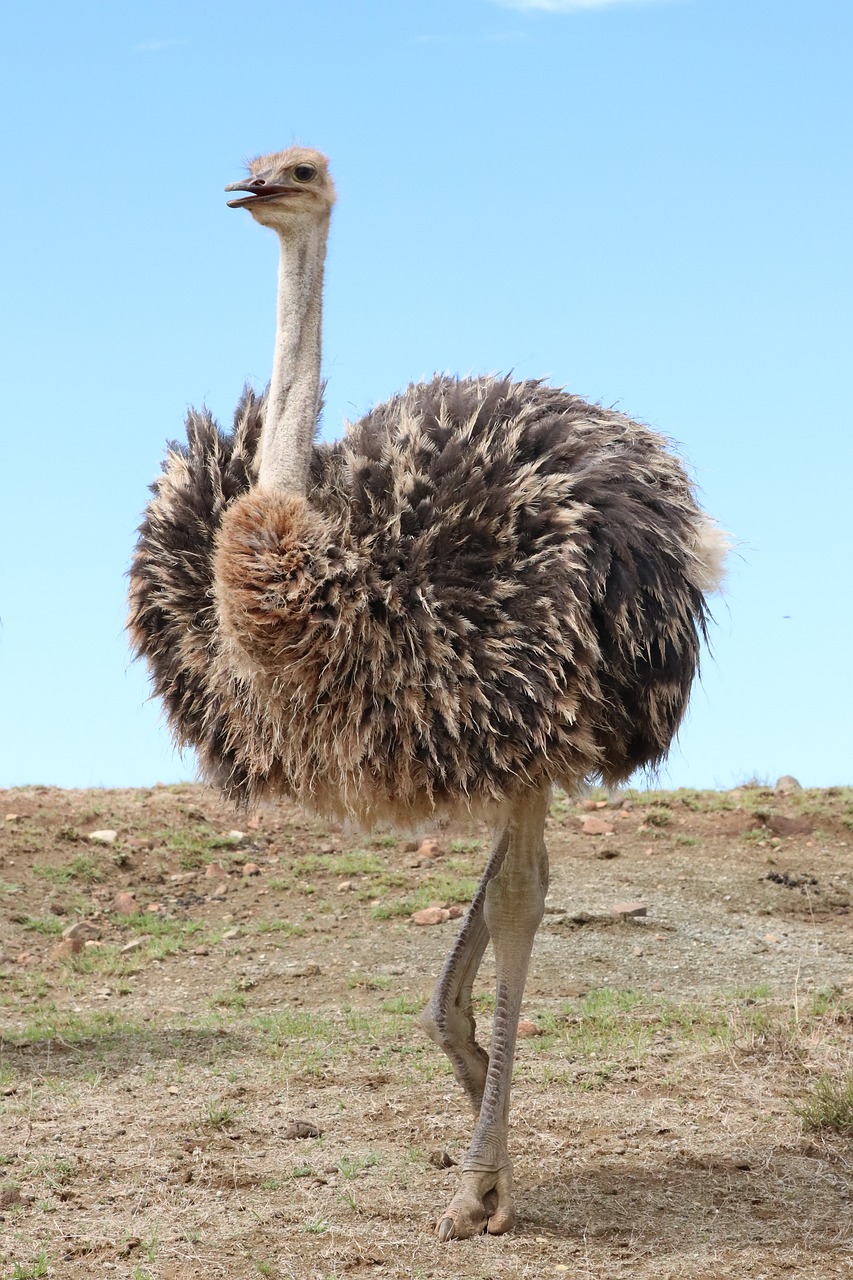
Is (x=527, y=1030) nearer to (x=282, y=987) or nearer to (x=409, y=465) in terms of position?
(x=282, y=987)

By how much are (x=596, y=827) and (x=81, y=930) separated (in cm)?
402

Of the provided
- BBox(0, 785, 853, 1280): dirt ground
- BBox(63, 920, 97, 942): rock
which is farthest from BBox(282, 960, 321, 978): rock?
BBox(63, 920, 97, 942): rock

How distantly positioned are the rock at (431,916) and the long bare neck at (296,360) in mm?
5280

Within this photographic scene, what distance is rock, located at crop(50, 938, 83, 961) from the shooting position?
9344mm

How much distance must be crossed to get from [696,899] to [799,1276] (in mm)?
5414

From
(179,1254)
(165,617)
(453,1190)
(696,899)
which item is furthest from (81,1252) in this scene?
(696,899)

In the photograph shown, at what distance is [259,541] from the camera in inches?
174

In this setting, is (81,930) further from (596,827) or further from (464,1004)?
(464,1004)

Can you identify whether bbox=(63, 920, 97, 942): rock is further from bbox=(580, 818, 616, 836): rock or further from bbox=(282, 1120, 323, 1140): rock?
bbox=(282, 1120, 323, 1140): rock

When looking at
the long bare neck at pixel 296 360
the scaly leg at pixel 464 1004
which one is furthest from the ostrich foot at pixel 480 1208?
the long bare neck at pixel 296 360

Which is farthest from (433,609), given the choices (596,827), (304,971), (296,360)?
(596,827)

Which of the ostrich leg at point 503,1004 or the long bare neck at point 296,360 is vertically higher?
the long bare neck at point 296,360

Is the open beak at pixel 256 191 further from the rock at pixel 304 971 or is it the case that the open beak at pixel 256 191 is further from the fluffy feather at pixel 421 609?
the rock at pixel 304 971

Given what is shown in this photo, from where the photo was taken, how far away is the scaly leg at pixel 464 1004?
17.2 feet
